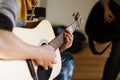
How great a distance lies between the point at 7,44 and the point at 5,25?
6cm

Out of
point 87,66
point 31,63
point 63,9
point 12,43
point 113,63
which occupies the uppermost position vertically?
Result: point 12,43

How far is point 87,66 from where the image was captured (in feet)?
7.88

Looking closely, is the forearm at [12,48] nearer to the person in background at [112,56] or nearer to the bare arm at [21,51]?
the bare arm at [21,51]

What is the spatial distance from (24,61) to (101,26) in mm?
1030

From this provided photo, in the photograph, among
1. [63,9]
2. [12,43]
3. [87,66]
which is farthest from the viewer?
[63,9]

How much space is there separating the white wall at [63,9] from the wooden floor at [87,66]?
40 cm

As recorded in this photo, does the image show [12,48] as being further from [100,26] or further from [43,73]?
[100,26]

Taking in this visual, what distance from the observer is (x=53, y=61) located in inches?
41.7

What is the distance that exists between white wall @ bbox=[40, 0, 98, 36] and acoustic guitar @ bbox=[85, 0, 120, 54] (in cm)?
91

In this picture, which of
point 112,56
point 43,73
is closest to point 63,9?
point 112,56

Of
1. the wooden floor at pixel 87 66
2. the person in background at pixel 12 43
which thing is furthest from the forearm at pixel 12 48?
the wooden floor at pixel 87 66

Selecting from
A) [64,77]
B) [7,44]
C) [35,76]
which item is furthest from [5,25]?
[64,77]

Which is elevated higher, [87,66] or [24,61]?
[24,61]

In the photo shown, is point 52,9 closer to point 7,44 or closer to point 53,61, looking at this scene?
point 53,61
